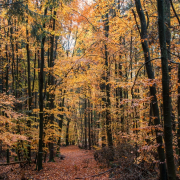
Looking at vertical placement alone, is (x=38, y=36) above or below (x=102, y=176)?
above

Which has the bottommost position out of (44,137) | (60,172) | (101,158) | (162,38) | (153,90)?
(60,172)

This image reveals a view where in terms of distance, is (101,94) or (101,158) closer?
(101,158)

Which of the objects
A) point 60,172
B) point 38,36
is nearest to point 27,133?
point 60,172

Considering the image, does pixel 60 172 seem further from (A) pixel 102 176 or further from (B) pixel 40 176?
(A) pixel 102 176

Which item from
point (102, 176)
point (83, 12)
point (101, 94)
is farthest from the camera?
point (101, 94)

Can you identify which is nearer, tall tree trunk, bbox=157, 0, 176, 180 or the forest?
tall tree trunk, bbox=157, 0, 176, 180

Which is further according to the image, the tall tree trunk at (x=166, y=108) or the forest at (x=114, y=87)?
the forest at (x=114, y=87)

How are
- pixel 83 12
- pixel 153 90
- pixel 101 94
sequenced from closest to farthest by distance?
pixel 153 90 → pixel 83 12 → pixel 101 94

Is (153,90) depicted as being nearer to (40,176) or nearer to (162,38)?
(162,38)

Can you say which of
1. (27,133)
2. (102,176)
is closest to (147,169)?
(102,176)

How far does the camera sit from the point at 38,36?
659 centimetres

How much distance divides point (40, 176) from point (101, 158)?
3972mm

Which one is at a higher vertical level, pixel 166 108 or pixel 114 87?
pixel 114 87

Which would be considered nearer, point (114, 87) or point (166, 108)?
point (166, 108)
